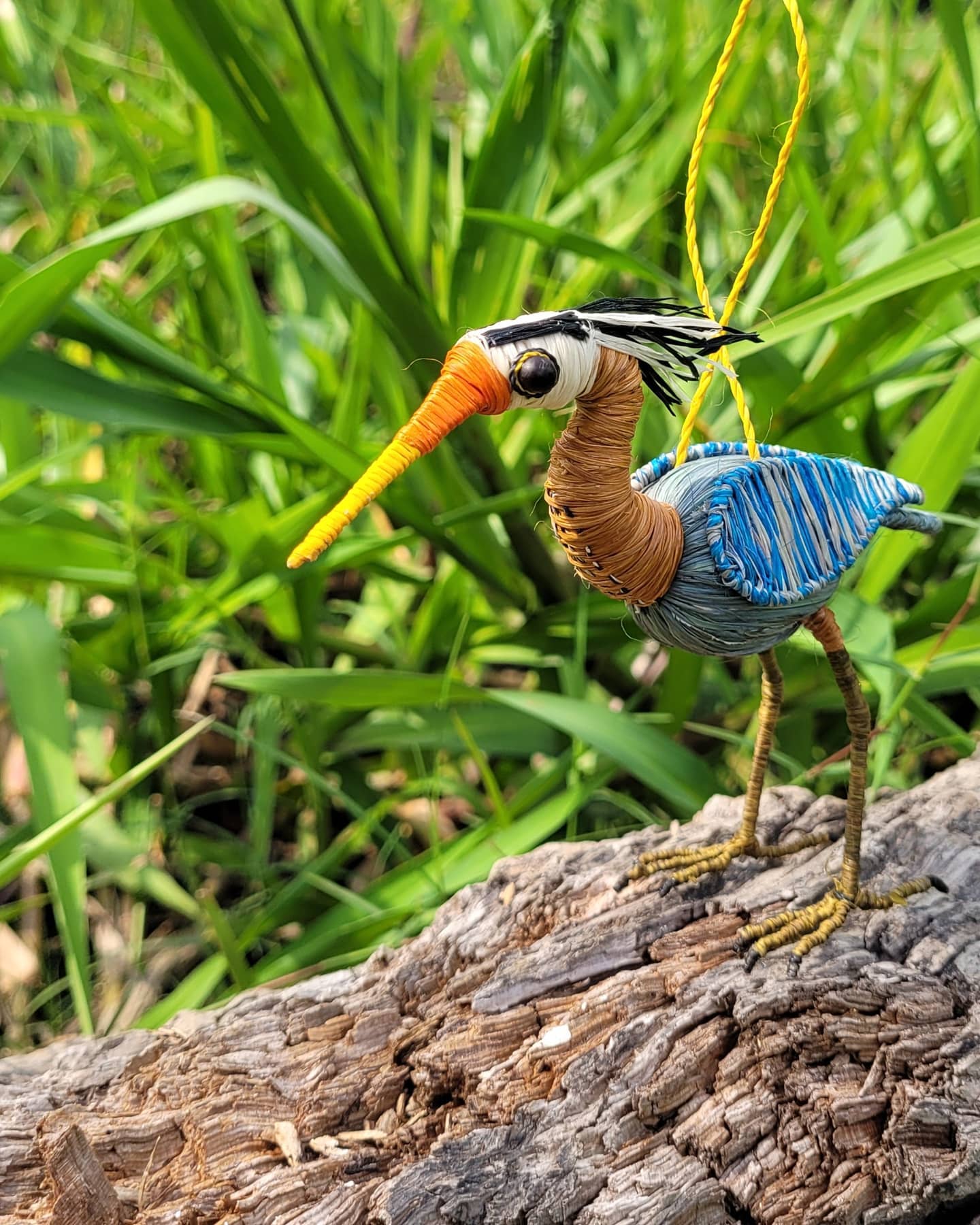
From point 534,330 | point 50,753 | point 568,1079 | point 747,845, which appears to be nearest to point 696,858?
point 747,845

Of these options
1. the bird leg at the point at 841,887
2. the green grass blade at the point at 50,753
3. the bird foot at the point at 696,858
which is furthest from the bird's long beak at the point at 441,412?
the green grass blade at the point at 50,753

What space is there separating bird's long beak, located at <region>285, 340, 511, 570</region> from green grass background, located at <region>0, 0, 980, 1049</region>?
0.37 metres

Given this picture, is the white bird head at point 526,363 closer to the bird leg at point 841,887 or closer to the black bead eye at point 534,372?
the black bead eye at point 534,372

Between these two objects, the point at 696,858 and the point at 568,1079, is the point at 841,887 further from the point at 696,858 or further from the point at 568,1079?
the point at 568,1079

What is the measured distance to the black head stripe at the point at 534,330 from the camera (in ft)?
2.16

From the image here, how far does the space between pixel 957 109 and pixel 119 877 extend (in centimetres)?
148

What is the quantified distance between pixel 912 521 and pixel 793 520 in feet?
0.44

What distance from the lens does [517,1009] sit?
839 millimetres

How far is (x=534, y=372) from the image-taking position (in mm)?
648

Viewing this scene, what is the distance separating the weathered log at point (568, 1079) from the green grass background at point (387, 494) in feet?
0.65

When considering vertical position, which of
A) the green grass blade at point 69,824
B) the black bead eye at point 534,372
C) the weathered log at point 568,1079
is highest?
the black bead eye at point 534,372

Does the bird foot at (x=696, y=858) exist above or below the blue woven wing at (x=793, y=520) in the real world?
below

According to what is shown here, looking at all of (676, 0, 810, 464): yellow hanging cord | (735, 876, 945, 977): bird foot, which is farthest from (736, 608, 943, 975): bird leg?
(676, 0, 810, 464): yellow hanging cord

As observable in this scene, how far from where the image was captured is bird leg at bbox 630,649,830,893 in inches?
36.4
